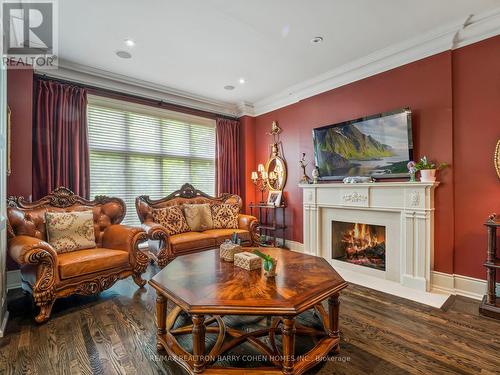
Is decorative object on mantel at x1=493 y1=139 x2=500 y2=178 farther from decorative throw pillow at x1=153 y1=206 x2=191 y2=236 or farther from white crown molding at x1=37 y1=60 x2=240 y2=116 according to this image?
white crown molding at x1=37 y1=60 x2=240 y2=116

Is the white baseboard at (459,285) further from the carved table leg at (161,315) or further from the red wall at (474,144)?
the carved table leg at (161,315)

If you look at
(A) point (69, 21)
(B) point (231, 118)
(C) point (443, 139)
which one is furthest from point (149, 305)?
(B) point (231, 118)

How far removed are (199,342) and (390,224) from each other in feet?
8.84

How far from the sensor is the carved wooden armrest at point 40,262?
2.13m

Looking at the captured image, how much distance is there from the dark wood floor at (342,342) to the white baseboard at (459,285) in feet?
0.42

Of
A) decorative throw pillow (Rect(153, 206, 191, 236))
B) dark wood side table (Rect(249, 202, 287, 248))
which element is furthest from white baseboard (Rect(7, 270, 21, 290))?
dark wood side table (Rect(249, 202, 287, 248))

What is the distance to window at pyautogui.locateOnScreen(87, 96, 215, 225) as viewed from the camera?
12.5ft

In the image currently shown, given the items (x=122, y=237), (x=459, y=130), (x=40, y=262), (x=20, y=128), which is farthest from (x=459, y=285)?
(x=20, y=128)

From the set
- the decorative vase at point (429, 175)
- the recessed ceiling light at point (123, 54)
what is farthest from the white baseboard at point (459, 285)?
the recessed ceiling light at point (123, 54)

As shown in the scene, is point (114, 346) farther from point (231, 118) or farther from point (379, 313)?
point (231, 118)

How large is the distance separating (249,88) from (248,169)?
158 cm

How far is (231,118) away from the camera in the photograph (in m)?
5.27

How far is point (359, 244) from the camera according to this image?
3678 millimetres

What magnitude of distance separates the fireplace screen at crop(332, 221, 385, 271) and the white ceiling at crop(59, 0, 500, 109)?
2.26 meters
